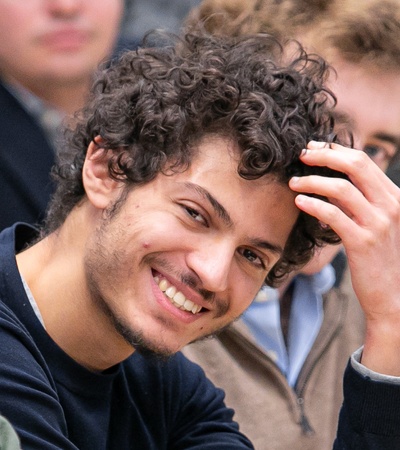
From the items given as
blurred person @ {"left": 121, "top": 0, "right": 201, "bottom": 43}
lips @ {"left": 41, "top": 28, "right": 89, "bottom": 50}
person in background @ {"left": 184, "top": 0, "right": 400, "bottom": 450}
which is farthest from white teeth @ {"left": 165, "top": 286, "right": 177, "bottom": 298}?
blurred person @ {"left": 121, "top": 0, "right": 201, "bottom": 43}

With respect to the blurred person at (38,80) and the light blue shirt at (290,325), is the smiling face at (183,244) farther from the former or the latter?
the blurred person at (38,80)

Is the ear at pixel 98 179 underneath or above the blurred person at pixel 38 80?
above

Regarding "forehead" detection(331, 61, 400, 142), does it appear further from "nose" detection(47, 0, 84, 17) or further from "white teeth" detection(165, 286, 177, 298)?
"white teeth" detection(165, 286, 177, 298)

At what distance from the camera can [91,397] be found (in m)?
2.06

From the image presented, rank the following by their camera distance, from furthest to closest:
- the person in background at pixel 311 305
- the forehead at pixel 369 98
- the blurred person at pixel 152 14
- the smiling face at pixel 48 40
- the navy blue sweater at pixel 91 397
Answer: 1. the blurred person at pixel 152 14
2. the smiling face at pixel 48 40
3. the forehead at pixel 369 98
4. the person in background at pixel 311 305
5. the navy blue sweater at pixel 91 397

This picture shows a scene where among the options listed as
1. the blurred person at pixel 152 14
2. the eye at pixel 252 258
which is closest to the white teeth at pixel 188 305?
the eye at pixel 252 258

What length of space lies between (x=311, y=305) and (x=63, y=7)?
118cm

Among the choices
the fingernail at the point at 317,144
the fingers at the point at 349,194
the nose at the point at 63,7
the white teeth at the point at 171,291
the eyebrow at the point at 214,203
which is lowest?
the white teeth at the point at 171,291

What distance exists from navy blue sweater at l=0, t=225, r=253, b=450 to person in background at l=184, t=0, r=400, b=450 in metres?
0.22

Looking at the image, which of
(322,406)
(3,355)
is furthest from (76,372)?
(322,406)

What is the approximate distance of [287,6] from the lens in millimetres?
2939

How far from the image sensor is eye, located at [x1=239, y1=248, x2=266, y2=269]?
2.02 metres

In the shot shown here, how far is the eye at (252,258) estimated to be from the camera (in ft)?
6.62

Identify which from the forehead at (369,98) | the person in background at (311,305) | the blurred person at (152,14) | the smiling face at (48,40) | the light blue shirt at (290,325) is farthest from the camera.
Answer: the blurred person at (152,14)
